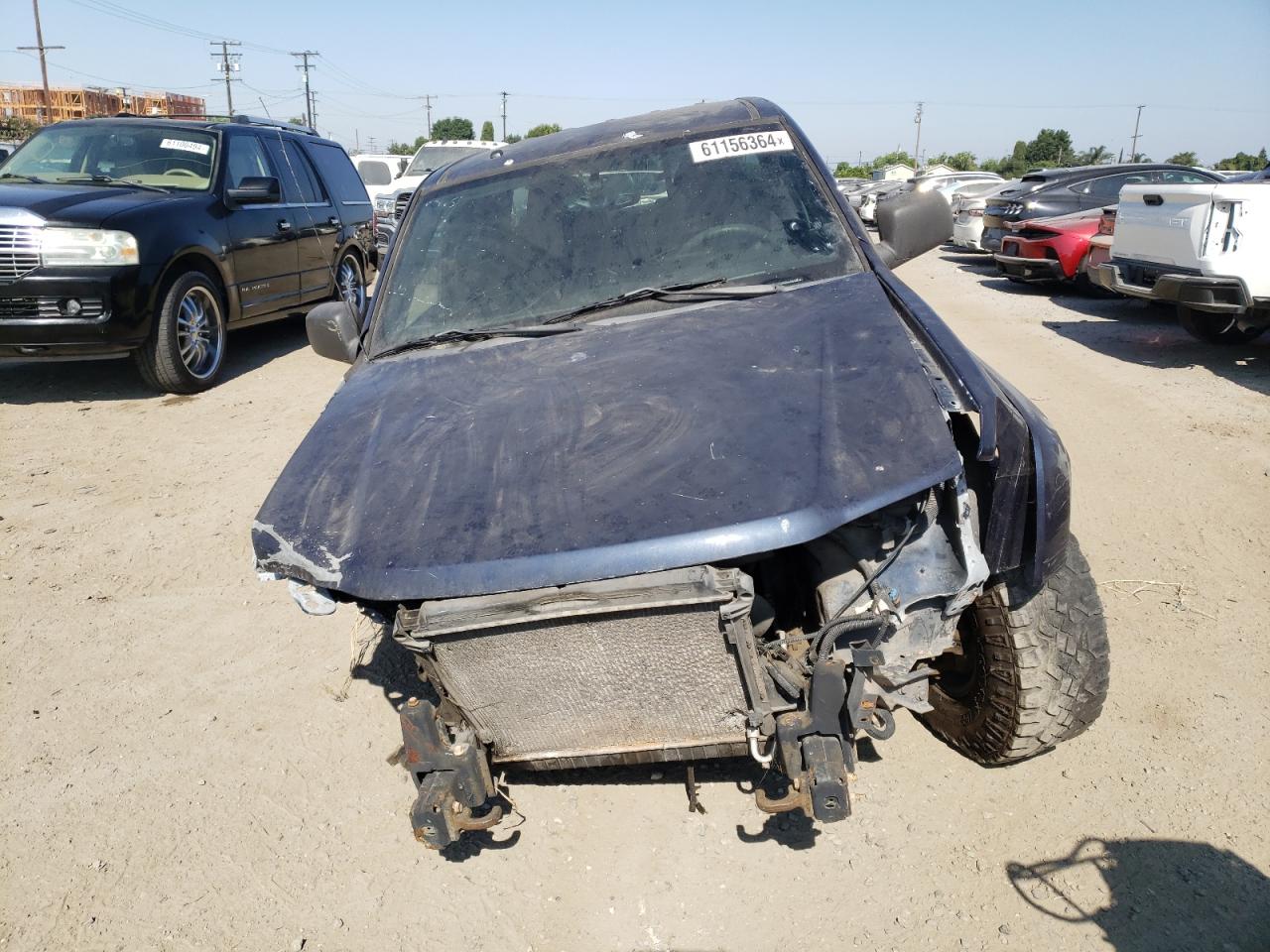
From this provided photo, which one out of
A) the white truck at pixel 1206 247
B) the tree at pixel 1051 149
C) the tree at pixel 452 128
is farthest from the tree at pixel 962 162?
the white truck at pixel 1206 247

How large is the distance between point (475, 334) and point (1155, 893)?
259 cm

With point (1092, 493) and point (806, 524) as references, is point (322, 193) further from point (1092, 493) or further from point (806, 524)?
point (806, 524)

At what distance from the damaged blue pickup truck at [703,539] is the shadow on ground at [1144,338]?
5.45 metres

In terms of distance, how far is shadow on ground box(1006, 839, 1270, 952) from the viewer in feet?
7.39

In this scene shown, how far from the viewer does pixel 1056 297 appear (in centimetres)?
1171

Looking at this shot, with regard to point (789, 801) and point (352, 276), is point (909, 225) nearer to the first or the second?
point (789, 801)

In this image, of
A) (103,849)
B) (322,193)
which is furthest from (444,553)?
(322,193)

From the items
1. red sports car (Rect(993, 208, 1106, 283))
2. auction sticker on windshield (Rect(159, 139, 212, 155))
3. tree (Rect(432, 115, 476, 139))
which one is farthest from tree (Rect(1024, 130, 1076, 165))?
auction sticker on windshield (Rect(159, 139, 212, 155))

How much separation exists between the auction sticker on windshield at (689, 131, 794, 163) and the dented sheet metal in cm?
85

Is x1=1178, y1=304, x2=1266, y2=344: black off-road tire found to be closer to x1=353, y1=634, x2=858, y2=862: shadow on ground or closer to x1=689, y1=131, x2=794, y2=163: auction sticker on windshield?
x1=689, y1=131, x2=794, y2=163: auction sticker on windshield

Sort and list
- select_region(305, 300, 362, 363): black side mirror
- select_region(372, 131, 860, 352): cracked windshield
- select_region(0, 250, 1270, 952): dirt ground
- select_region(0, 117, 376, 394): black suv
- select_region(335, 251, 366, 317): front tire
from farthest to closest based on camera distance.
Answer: select_region(335, 251, 366, 317): front tire
select_region(0, 117, 376, 394): black suv
select_region(305, 300, 362, 363): black side mirror
select_region(372, 131, 860, 352): cracked windshield
select_region(0, 250, 1270, 952): dirt ground

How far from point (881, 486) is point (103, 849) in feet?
8.35

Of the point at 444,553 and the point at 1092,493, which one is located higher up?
the point at 444,553

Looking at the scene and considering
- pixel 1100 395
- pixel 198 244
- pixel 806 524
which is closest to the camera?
pixel 806 524
